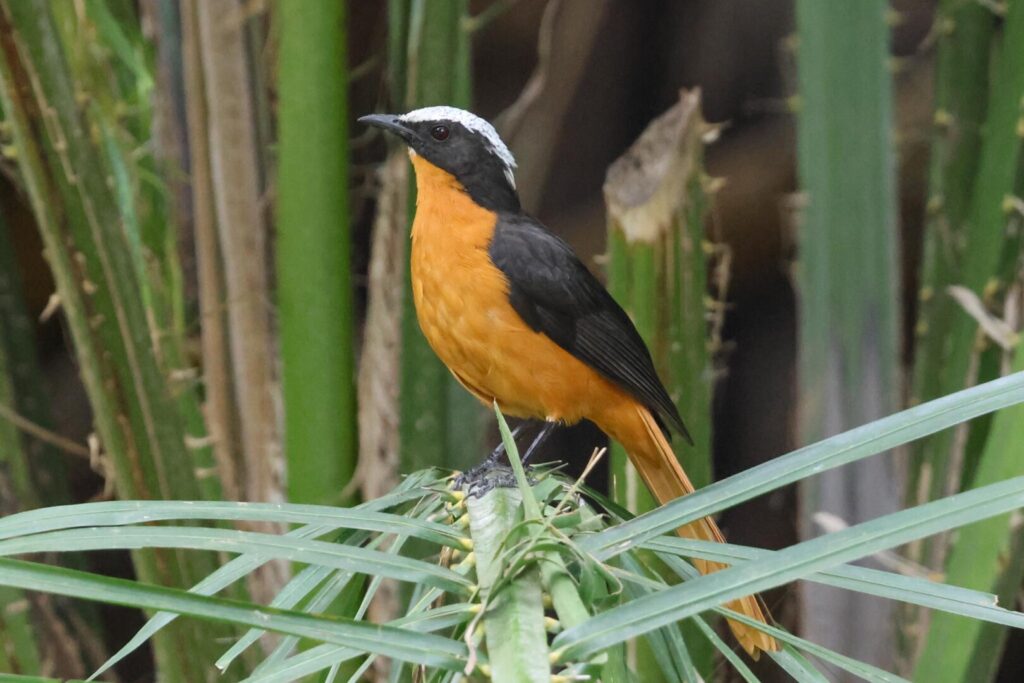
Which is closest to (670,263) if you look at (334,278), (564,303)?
(564,303)

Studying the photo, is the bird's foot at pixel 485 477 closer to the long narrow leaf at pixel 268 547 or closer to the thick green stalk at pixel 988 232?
the thick green stalk at pixel 988 232

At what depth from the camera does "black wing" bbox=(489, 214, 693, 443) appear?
183cm

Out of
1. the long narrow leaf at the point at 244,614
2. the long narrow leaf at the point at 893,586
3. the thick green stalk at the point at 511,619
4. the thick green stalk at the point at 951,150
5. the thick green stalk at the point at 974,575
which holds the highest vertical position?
the thick green stalk at the point at 951,150

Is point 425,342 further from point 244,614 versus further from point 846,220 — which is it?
point 244,614

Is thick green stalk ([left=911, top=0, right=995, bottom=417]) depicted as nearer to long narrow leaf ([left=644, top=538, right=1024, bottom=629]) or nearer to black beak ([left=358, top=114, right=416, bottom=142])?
black beak ([left=358, top=114, right=416, bottom=142])

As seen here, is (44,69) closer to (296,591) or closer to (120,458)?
(120,458)

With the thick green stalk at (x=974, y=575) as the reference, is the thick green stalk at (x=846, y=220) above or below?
above

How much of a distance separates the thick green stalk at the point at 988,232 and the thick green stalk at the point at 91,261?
42.0 inches

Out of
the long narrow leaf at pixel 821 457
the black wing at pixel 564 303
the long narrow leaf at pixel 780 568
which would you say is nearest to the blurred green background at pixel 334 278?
the black wing at pixel 564 303

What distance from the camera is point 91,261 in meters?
1.49

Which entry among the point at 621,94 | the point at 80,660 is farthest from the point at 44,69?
the point at 621,94

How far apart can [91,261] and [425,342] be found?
0.58 m

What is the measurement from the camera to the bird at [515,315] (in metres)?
1.81

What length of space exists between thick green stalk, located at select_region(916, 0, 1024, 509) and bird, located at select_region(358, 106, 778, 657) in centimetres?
39
